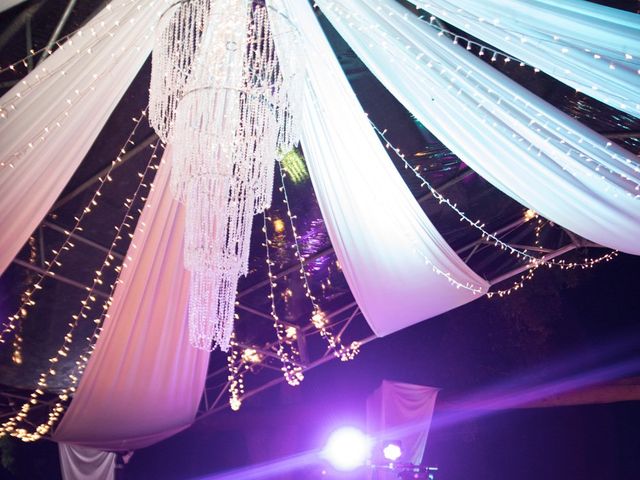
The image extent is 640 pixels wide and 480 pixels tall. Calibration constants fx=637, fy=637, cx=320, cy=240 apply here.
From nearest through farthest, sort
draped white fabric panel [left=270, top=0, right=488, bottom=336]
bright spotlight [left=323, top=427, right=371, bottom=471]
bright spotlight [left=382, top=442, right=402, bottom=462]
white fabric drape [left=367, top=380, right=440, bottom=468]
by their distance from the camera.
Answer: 1. draped white fabric panel [left=270, top=0, right=488, bottom=336]
2. bright spotlight [left=382, top=442, right=402, bottom=462]
3. bright spotlight [left=323, top=427, right=371, bottom=471]
4. white fabric drape [left=367, top=380, right=440, bottom=468]

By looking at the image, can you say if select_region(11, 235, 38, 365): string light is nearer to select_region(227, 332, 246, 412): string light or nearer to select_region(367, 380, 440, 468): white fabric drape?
select_region(227, 332, 246, 412): string light

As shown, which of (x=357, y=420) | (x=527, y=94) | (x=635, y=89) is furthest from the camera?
(x=357, y=420)

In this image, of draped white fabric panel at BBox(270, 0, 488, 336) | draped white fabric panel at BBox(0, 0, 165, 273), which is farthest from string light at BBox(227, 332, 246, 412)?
draped white fabric panel at BBox(0, 0, 165, 273)

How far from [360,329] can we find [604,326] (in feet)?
7.56

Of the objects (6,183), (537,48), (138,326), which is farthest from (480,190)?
(6,183)

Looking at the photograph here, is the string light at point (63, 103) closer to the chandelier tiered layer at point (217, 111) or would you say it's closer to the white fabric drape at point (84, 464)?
the chandelier tiered layer at point (217, 111)

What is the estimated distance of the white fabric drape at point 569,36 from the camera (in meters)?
2.10

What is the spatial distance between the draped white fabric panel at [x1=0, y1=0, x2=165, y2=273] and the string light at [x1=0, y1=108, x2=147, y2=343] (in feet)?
1.31

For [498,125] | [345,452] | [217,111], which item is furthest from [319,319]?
[217,111]

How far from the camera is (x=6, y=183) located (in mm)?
3207

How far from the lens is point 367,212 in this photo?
3.74 meters

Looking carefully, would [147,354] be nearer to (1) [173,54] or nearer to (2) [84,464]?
(1) [173,54]

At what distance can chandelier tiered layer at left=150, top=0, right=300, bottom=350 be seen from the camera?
8.18ft

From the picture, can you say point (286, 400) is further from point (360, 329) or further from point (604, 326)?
point (604, 326)
